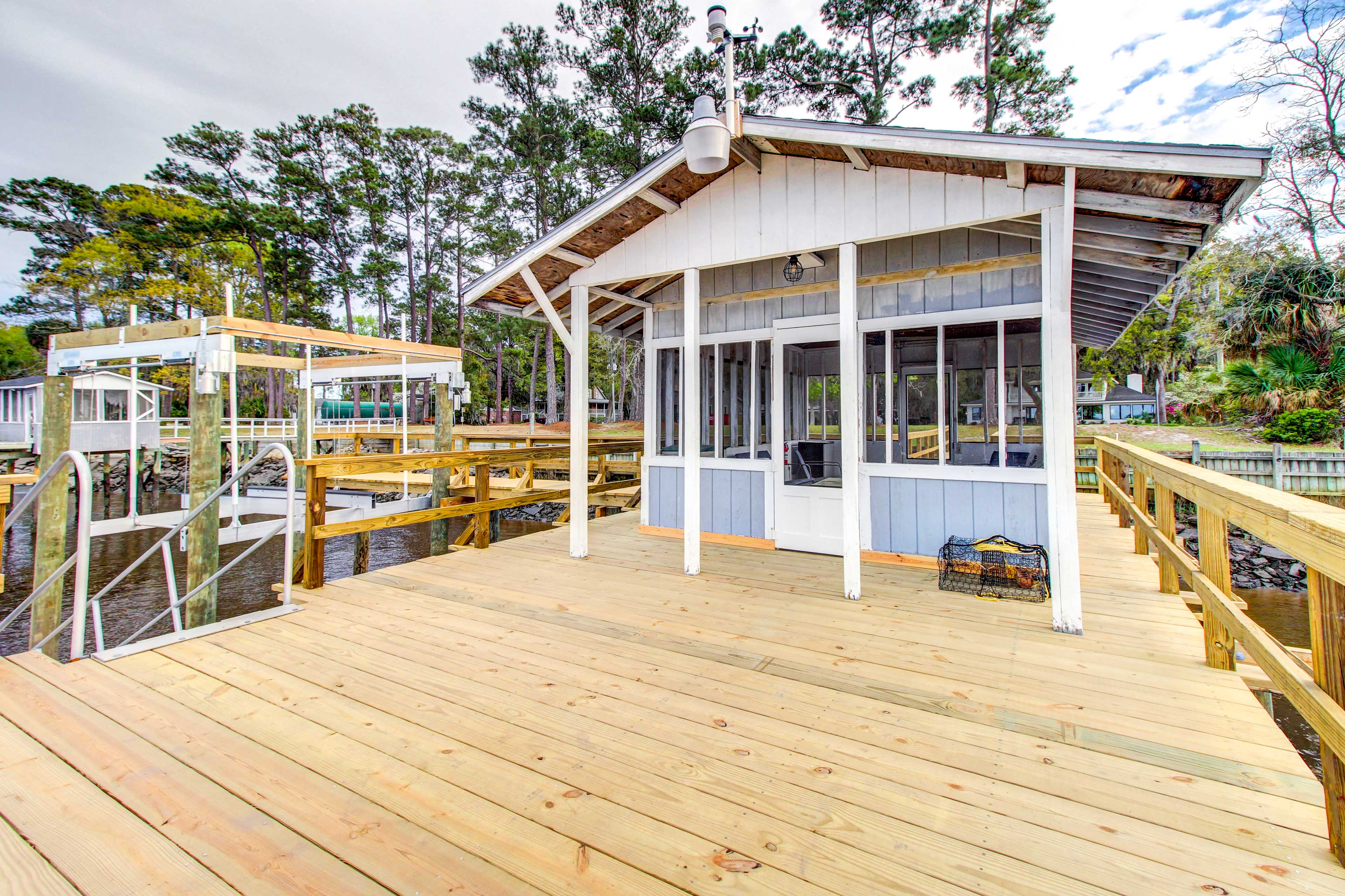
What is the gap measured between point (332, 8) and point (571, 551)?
22811mm

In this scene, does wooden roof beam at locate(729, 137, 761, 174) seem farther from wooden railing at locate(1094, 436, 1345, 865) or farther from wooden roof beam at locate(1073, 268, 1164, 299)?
wooden railing at locate(1094, 436, 1345, 865)

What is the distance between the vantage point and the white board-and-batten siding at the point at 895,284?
4176 millimetres

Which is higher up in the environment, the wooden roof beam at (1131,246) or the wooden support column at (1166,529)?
the wooden roof beam at (1131,246)

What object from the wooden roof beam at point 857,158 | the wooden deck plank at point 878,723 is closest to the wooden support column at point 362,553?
the wooden deck plank at point 878,723

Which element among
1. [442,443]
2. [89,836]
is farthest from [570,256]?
[89,836]

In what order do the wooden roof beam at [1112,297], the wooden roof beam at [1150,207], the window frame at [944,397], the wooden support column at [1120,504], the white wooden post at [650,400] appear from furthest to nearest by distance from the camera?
the wooden support column at [1120,504], the white wooden post at [650,400], the wooden roof beam at [1112,297], the window frame at [944,397], the wooden roof beam at [1150,207]

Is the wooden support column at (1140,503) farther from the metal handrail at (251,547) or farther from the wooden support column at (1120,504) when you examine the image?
the metal handrail at (251,547)

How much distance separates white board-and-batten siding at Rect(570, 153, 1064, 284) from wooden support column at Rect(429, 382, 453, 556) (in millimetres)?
3036

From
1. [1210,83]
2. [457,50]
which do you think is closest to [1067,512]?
[1210,83]

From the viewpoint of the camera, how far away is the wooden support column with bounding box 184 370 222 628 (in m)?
3.92

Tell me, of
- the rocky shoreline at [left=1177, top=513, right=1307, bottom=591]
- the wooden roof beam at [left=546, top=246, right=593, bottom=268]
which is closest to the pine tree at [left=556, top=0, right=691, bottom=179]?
the wooden roof beam at [left=546, top=246, right=593, bottom=268]

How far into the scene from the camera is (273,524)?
3760 mm

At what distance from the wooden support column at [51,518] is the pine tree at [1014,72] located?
64.5 ft

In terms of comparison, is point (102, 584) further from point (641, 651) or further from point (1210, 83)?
point (1210, 83)
